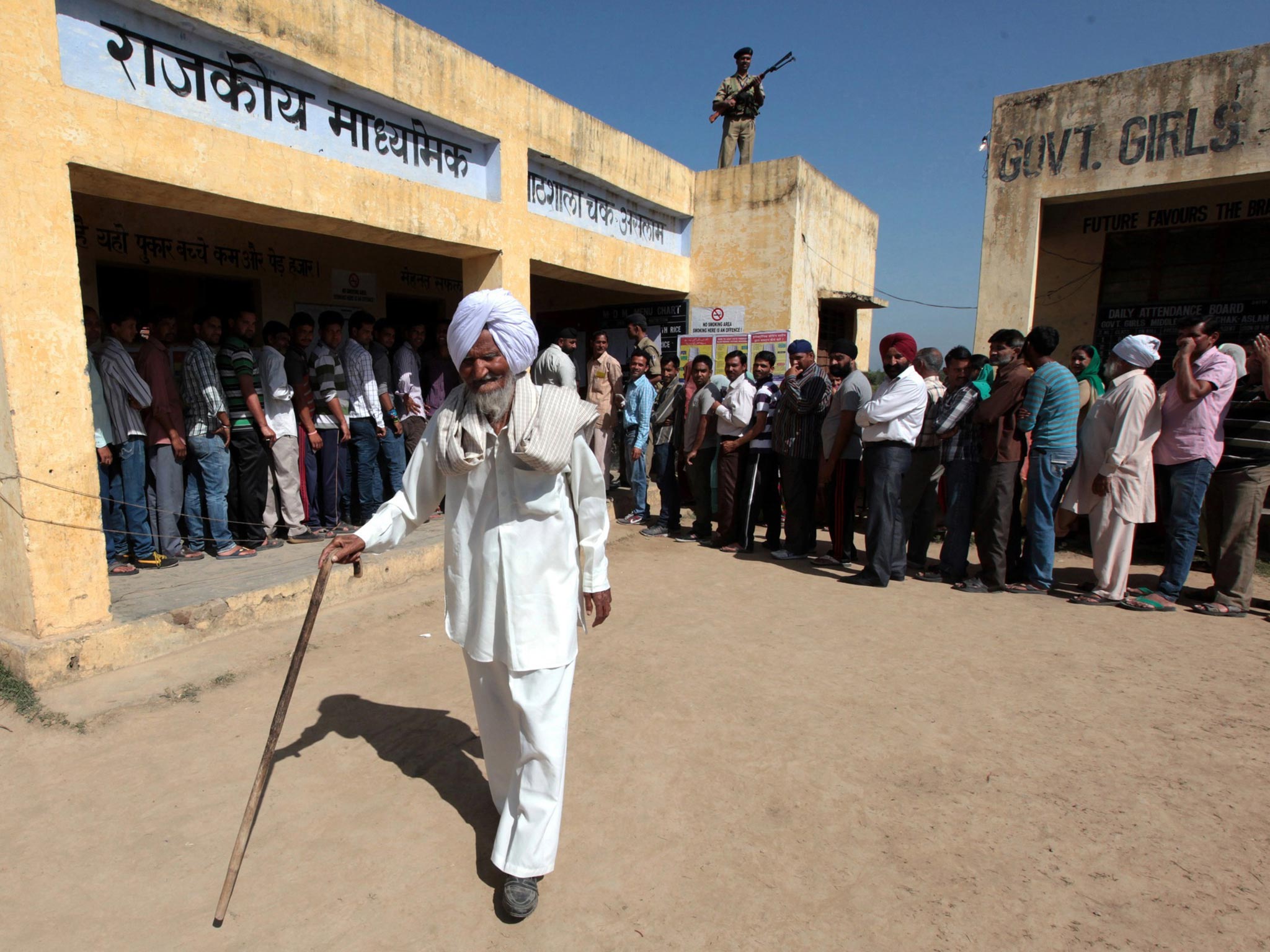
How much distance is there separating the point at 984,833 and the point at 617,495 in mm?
6333

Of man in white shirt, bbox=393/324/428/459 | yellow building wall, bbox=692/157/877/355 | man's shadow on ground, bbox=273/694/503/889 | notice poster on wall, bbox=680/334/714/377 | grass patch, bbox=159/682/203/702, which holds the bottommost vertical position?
man's shadow on ground, bbox=273/694/503/889

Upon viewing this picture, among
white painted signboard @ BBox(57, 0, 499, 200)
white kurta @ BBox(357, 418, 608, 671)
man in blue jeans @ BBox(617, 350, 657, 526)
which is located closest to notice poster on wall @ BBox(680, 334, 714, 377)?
man in blue jeans @ BBox(617, 350, 657, 526)

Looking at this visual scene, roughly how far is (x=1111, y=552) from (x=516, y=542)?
4607mm

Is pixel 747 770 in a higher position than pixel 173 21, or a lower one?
lower

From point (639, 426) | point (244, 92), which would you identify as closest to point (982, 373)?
point (639, 426)

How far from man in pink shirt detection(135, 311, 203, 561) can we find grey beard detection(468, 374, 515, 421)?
12.6 feet

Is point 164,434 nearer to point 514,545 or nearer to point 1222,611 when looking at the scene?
point 514,545

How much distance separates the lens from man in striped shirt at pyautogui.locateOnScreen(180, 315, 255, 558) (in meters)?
5.18

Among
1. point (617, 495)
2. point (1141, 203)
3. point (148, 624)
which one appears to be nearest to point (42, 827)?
point (148, 624)

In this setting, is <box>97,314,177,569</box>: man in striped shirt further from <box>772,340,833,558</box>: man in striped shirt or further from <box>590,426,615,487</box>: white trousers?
<box>772,340,833,558</box>: man in striped shirt

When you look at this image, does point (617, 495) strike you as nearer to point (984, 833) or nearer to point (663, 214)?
point (663, 214)

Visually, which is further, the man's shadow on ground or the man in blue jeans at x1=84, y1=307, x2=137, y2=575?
the man in blue jeans at x1=84, y1=307, x2=137, y2=575

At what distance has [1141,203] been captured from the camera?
9.15 m

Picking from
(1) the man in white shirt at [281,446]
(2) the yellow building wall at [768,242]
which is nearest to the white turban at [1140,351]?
(2) the yellow building wall at [768,242]
